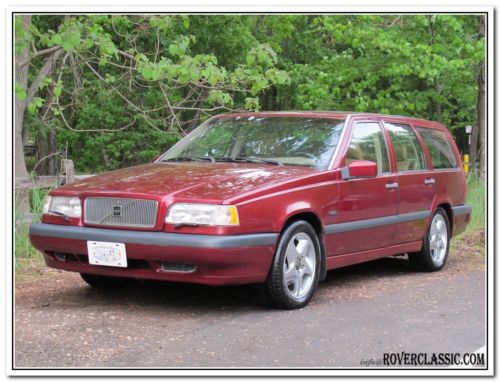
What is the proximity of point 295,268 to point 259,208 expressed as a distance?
2.30 feet

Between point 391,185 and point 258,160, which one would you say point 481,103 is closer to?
point 391,185

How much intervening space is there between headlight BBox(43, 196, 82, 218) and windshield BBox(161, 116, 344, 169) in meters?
1.40

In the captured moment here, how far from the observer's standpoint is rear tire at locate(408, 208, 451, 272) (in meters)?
8.64

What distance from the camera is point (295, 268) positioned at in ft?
21.3

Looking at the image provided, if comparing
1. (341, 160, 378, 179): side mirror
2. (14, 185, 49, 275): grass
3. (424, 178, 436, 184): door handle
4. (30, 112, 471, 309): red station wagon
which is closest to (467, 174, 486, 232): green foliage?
(424, 178, 436, 184): door handle

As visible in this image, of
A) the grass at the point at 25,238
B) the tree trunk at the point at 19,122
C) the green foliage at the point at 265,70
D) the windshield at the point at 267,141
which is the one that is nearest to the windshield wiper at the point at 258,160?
the windshield at the point at 267,141

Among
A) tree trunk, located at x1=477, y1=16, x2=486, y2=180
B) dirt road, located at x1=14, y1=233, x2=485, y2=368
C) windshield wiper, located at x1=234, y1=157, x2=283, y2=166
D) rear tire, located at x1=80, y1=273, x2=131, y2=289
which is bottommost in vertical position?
dirt road, located at x1=14, y1=233, x2=485, y2=368

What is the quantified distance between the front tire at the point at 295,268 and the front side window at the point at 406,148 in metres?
1.95

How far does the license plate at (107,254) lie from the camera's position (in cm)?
600

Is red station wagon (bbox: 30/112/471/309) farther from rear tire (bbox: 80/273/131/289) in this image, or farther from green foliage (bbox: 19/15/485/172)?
green foliage (bbox: 19/15/485/172)

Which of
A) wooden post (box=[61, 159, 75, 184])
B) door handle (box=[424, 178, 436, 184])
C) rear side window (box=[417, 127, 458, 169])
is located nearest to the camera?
door handle (box=[424, 178, 436, 184])

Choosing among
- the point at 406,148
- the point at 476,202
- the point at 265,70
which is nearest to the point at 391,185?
the point at 406,148

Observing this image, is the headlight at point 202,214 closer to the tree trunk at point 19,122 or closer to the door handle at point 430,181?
the door handle at point 430,181
